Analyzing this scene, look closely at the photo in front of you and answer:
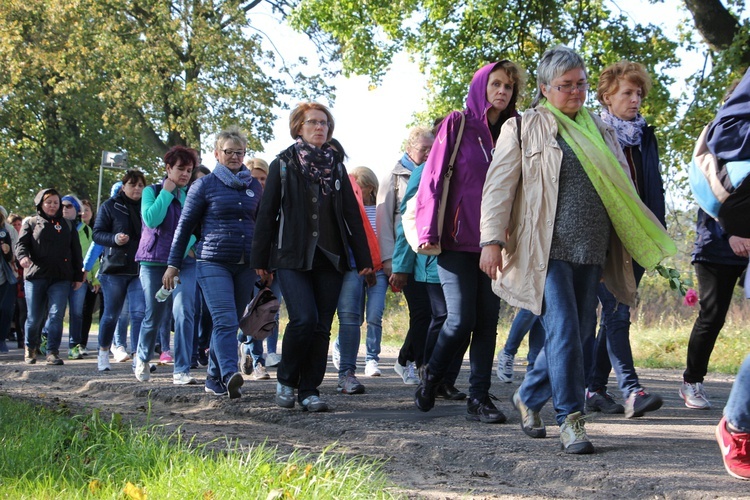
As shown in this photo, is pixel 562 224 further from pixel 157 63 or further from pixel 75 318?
pixel 157 63

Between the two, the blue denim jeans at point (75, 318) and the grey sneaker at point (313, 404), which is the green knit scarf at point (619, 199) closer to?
the grey sneaker at point (313, 404)

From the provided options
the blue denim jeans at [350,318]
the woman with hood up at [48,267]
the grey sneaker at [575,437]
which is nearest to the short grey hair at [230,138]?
the blue denim jeans at [350,318]

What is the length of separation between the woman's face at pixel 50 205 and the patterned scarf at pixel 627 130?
766 centimetres

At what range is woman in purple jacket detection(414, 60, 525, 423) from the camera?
6633 mm

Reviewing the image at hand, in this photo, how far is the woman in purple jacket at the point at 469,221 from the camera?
6633mm

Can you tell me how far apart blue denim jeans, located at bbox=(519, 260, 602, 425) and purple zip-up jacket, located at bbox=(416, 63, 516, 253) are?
3.79ft

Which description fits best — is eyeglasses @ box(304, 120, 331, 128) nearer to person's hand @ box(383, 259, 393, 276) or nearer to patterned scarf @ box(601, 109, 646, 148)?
patterned scarf @ box(601, 109, 646, 148)

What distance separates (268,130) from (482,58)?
1183 centimetres

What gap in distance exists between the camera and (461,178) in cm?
673

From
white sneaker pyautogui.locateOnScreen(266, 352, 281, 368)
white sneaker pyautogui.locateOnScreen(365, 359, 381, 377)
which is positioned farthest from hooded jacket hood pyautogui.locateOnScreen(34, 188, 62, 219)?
white sneaker pyautogui.locateOnScreen(365, 359, 381, 377)

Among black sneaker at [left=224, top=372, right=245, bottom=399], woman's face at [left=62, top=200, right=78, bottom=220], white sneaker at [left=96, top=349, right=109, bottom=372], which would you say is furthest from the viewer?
woman's face at [left=62, top=200, right=78, bottom=220]

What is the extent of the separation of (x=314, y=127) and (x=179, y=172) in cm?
278

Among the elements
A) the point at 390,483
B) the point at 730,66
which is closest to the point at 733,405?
the point at 390,483

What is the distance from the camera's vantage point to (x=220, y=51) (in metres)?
31.2
